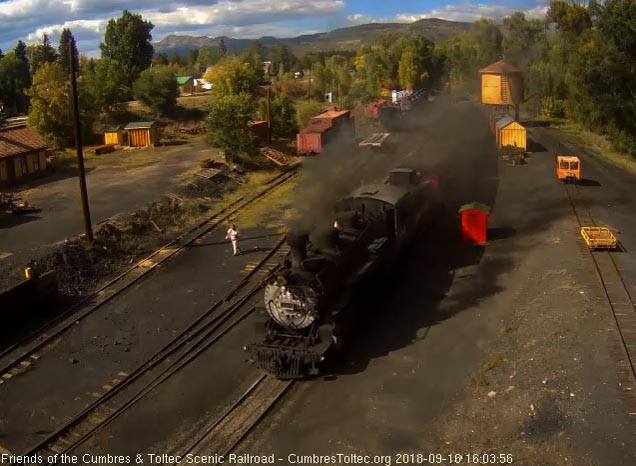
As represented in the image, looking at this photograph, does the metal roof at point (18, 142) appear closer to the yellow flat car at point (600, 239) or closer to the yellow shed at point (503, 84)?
the yellow flat car at point (600, 239)

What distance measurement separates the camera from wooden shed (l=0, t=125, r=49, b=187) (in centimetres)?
3244

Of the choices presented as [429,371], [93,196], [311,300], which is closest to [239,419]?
[311,300]

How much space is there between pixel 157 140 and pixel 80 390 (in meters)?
35.7

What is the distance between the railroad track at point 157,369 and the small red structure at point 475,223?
734cm

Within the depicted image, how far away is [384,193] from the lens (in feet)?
61.2

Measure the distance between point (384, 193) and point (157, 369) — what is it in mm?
8564

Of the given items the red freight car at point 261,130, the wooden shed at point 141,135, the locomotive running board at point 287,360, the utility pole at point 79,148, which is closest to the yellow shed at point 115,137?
the wooden shed at point 141,135

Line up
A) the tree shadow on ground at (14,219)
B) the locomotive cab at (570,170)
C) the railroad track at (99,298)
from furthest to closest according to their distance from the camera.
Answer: the locomotive cab at (570,170), the tree shadow on ground at (14,219), the railroad track at (99,298)

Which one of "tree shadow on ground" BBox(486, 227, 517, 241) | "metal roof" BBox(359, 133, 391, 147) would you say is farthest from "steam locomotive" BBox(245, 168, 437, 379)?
"metal roof" BBox(359, 133, 391, 147)

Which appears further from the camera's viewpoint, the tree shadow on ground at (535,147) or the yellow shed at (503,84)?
the yellow shed at (503,84)

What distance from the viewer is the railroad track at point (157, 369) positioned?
11953 mm

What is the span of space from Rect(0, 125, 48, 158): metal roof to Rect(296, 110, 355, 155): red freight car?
15751mm

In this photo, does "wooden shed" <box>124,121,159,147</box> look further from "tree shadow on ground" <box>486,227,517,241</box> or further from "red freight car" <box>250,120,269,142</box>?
"tree shadow on ground" <box>486,227,517,241</box>

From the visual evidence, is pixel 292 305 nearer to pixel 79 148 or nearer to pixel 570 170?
pixel 79 148
